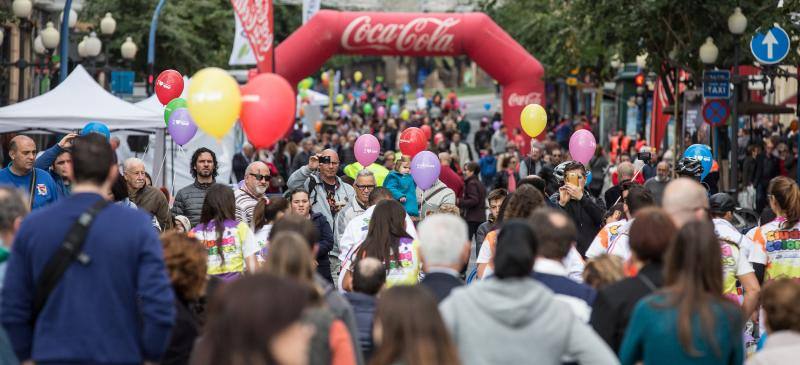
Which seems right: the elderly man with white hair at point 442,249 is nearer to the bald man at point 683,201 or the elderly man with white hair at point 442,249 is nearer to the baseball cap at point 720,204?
the bald man at point 683,201

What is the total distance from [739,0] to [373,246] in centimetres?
1453

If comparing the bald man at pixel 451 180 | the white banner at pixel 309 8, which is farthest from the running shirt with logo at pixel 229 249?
the white banner at pixel 309 8

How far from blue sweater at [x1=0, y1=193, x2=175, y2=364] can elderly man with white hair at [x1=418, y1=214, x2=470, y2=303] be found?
3.72 ft

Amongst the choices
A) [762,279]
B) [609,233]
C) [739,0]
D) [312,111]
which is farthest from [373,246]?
[312,111]

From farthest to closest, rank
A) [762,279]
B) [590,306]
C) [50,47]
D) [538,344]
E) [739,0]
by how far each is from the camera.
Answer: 1. [50,47]
2. [739,0]
3. [762,279]
4. [590,306]
5. [538,344]

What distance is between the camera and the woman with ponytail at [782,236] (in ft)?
30.0

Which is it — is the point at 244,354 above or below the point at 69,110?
below

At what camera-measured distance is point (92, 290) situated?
19.2 ft

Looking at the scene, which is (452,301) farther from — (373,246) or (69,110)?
(69,110)

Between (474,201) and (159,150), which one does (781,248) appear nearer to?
(474,201)

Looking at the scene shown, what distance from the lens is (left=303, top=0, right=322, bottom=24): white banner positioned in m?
33.0

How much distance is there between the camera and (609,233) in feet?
31.7

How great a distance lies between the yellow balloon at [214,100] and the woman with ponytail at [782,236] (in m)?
3.59

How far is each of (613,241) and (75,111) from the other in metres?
10.3
